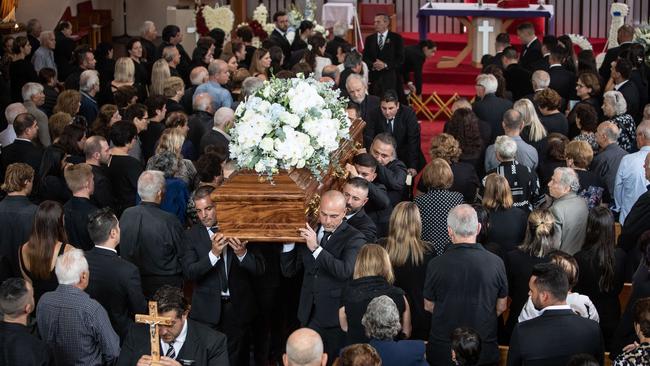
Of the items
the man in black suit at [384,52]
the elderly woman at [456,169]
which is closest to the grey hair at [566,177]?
the elderly woman at [456,169]

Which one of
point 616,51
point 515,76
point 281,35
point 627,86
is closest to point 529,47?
point 616,51

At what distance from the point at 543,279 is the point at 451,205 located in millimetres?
2359

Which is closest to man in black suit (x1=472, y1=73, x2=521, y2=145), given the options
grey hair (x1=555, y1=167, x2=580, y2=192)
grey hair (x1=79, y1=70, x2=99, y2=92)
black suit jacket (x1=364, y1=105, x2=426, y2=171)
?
black suit jacket (x1=364, y1=105, x2=426, y2=171)

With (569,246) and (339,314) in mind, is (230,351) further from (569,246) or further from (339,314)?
(569,246)

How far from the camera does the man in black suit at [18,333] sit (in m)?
6.88

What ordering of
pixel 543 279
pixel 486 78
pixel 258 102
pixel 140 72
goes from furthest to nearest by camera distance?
pixel 140 72 < pixel 486 78 < pixel 258 102 < pixel 543 279

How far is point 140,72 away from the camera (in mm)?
15734

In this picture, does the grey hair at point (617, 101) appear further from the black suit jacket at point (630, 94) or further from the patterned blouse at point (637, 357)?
the patterned blouse at point (637, 357)

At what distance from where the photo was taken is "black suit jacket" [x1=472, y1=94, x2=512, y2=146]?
1280 cm

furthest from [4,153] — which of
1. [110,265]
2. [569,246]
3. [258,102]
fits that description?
[569,246]

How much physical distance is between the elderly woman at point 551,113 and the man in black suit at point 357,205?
4.11 m

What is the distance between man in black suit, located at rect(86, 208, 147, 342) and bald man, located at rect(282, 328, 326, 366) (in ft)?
6.92

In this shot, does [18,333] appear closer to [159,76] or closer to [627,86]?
[159,76]

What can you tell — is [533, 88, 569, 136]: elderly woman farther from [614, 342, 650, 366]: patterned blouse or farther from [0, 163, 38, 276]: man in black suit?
[614, 342, 650, 366]: patterned blouse
